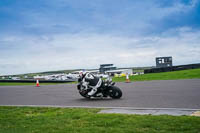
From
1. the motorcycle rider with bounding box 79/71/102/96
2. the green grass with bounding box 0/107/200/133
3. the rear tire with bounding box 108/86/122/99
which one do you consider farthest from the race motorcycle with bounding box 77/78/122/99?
the green grass with bounding box 0/107/200/133

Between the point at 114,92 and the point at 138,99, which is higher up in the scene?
the point at 114,92

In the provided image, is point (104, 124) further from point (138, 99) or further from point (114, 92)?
point (114, 92)

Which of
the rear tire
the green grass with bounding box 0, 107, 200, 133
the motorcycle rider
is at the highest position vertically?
the motorcycle rider

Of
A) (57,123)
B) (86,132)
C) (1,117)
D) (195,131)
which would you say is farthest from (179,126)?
Answer: (1,117)

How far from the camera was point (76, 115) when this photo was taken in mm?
7652

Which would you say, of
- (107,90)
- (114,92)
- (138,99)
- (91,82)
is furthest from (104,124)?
(91,82)

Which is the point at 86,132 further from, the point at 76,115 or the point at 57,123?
the point at 76,115

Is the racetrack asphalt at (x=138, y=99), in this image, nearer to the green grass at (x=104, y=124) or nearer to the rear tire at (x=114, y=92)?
the rear tire at (x=114, y=92)

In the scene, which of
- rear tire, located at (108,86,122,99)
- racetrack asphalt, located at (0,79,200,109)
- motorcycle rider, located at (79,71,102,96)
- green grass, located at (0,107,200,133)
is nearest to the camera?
green grass, located at (0,107,200,133)

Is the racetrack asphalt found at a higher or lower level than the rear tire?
lower

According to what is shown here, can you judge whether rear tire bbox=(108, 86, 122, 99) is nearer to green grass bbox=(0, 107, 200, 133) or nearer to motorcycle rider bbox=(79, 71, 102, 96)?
motorcycle rider bbox=(79, 71, 102, 96)

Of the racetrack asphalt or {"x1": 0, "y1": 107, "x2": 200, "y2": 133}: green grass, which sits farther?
the racetrack asphalt

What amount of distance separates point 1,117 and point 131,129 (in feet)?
15.8

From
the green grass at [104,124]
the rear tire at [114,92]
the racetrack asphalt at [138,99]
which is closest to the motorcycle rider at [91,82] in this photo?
the racetrack asphalt at [138,99]
